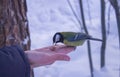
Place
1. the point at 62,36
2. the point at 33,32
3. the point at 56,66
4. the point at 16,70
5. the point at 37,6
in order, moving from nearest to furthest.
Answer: the point at 16,70 < the point at 62,36 < the point at 56,66 < the point at 33,32 < the point at 37,6

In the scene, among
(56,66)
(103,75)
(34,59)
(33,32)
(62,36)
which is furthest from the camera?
(33,32)

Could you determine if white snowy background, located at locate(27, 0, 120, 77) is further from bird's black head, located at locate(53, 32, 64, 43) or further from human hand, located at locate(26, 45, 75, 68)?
human hand, located at locate(26, 45, 75, 68)

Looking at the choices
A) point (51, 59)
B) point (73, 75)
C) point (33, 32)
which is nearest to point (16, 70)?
point (51, 59)

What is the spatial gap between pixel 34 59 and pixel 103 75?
2.69m

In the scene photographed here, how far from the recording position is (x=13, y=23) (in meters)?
1.69

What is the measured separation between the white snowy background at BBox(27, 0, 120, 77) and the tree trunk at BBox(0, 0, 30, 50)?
216 cm

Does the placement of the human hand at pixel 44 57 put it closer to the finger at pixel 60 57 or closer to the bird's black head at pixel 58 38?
the finger at pixel 60 57

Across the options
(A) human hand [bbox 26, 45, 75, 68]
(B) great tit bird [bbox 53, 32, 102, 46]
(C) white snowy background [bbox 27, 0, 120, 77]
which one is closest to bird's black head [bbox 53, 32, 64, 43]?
(B) great tit bird [bbox 53, 32, 102, 46]

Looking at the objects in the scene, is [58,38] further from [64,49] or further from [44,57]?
[44,57]

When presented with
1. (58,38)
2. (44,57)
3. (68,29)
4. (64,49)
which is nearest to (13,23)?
(58,38)

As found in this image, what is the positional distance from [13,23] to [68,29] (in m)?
3.67

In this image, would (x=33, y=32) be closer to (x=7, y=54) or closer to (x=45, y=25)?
(x=45, y=25)

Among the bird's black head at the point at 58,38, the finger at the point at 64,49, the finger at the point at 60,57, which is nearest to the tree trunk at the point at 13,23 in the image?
the bird's black head at the point at 58,38

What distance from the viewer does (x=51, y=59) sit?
4.03 feet
